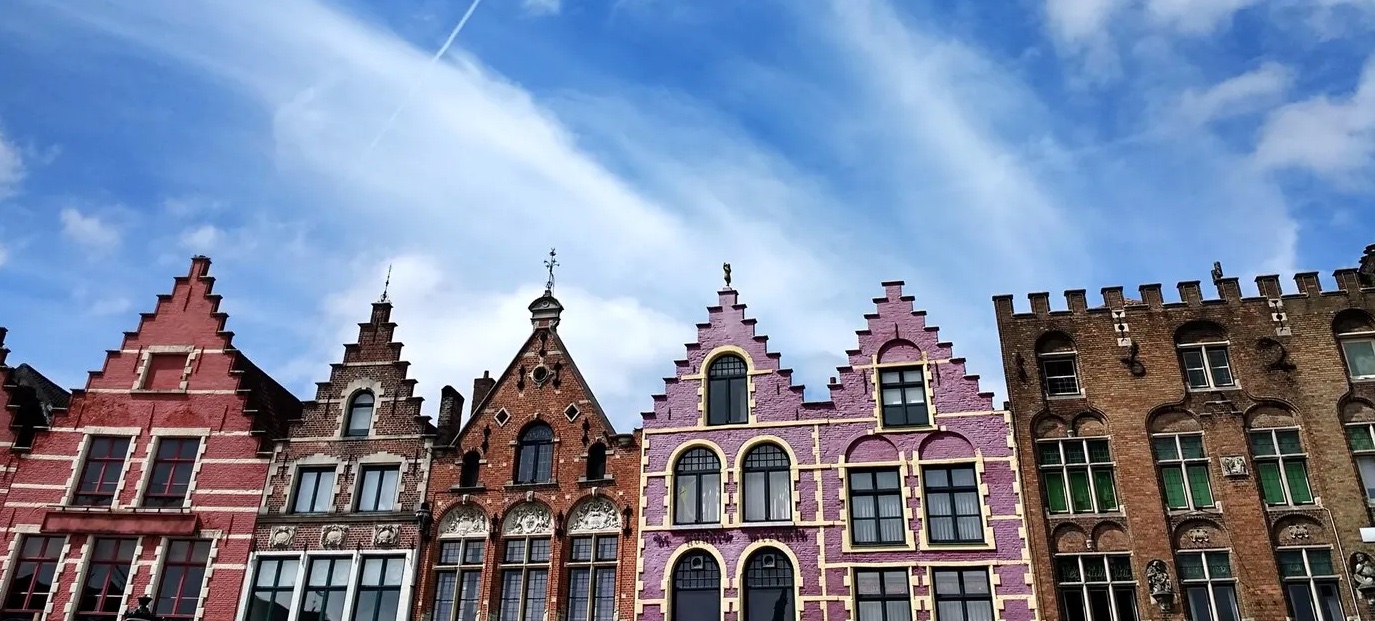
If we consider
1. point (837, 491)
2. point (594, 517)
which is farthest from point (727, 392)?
point (594, 517)

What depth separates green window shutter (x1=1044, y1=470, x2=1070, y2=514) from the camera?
854 inches

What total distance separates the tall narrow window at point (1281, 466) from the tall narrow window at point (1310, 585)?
3.92 feet

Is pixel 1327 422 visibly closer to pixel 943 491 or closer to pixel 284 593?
pixel 943 491

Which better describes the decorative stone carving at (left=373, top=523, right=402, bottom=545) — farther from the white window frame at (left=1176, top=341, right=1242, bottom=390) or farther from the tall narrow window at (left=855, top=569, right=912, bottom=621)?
the white window frame at (left=1176, top=341, right=1242, bottom=390)

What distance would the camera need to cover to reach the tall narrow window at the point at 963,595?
20.8 metres

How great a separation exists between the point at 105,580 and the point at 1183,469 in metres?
25.8

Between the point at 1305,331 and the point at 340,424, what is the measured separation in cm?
2406

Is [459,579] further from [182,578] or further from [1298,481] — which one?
[1298,481]

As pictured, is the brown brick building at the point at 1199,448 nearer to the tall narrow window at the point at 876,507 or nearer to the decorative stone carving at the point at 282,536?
the tall narrow window at the point at 876,507

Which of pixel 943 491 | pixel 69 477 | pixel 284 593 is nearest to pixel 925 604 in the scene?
pixel 943 491

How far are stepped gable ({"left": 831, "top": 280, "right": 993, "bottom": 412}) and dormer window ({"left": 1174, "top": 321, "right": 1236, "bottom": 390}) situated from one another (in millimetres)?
4772

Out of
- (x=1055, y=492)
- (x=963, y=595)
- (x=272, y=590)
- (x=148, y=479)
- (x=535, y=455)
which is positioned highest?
(x=535, y=455)

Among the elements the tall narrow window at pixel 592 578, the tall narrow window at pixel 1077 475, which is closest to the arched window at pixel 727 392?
the tall narrow window at pixel 592 578

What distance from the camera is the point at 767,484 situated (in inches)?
913
